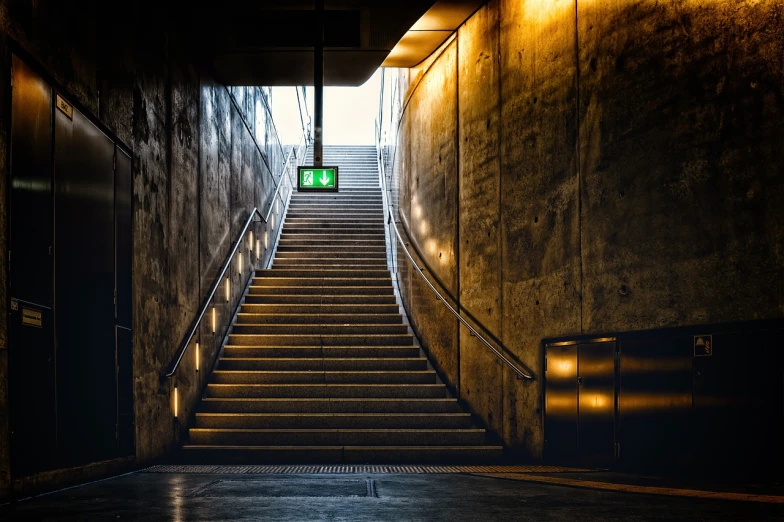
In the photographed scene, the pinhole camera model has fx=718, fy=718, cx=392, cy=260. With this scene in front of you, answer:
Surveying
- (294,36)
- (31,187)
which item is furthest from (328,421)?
(294,36)

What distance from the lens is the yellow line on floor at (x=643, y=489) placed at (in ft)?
15.6

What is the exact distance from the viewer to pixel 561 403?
702cm

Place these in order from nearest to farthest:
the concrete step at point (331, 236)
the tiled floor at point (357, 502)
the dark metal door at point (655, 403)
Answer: the tiled floor at point (357, 502), the dark metal door at point (655, 403), the concrete step at point (331, 236)

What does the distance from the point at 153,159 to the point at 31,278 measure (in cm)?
262

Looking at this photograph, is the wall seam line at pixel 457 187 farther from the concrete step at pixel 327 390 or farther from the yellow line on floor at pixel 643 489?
the yellow line on floor at pixel 643 489

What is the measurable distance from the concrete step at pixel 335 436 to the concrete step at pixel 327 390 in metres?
0.87

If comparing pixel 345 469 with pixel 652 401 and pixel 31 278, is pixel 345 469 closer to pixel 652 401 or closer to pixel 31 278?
pixel 652 401

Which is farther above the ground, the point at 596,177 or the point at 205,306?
the point at 596,177

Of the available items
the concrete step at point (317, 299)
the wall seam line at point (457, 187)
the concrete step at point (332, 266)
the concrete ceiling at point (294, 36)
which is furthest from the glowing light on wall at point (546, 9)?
the concrete step at point (332, 266)

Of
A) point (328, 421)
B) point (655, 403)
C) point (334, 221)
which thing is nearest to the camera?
point (655, 403)

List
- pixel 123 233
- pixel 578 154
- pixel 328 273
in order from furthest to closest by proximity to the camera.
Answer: pixel 328 273 → pixel 578 154 → pixel 123 233

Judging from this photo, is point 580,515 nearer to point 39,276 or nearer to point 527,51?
point 39,276

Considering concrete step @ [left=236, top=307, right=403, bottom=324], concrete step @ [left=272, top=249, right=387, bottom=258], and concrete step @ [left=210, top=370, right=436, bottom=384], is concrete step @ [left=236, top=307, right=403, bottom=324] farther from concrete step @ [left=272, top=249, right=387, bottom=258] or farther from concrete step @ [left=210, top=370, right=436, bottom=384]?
concrete step @ [left=272, top=249, right=387, bottom=258]

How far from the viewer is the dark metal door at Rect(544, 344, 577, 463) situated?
272 inches
